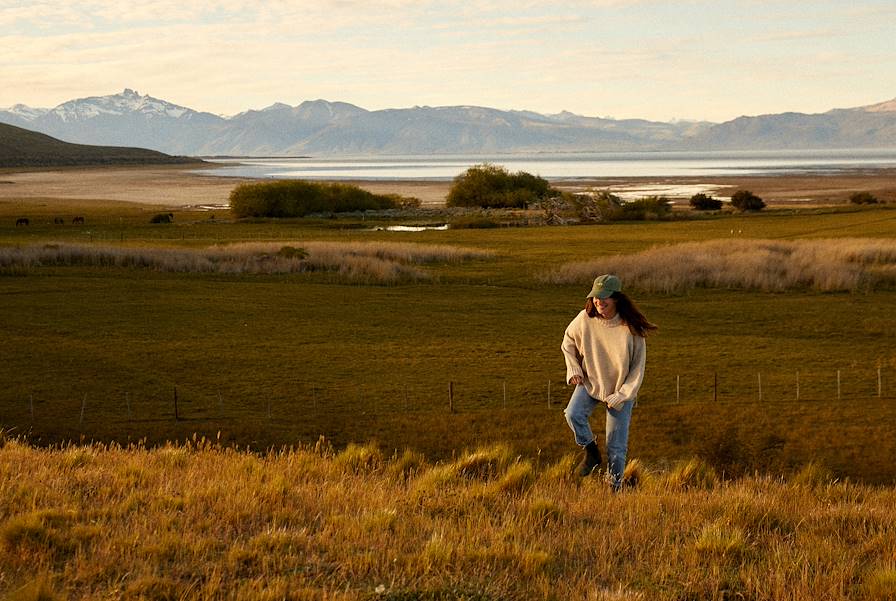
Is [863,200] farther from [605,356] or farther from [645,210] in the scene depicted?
[605,356]

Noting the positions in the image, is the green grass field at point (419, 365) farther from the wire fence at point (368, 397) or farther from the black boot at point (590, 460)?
the black boot at point (590, 460)

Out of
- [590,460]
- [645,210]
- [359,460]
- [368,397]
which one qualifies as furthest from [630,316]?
[645,210]

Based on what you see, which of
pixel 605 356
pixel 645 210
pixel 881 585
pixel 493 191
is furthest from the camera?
pixel 493 191

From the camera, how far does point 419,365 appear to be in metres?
24.8

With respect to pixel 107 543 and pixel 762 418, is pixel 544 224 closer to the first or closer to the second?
pixel 762 418

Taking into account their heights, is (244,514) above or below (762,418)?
above

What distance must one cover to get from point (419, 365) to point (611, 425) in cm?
1328

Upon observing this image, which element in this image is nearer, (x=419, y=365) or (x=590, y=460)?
(x=590, y=460)

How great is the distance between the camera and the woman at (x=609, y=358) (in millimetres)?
11039

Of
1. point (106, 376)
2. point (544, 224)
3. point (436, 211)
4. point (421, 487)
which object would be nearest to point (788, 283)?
point (106, 376)

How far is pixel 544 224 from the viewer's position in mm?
85812

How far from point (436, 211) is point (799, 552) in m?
93.4

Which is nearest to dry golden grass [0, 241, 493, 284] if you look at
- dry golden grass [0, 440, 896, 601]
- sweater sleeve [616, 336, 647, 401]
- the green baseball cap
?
dry golden grass [0, 440, 896, 601]

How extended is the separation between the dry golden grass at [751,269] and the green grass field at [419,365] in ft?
3.62
